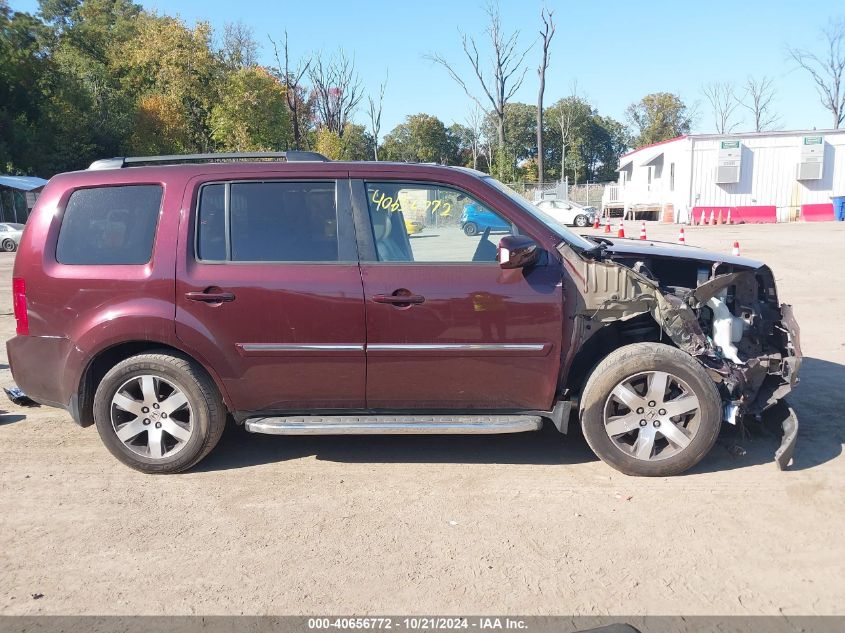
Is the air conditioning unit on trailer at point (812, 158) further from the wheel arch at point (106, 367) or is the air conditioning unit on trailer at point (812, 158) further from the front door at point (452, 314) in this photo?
the wheel arch at point (106, 367)

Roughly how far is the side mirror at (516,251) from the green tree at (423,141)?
240 feet

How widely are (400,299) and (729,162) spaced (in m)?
33.0

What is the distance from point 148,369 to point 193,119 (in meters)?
44.4

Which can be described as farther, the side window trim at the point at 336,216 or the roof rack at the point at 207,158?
the roof rack at the point at 207,158

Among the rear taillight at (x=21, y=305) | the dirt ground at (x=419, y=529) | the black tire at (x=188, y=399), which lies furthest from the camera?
the rear taillight at (x=21, y=305)

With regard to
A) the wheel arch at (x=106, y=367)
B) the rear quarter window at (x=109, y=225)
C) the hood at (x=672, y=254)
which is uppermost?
the rear quarter window at (x=109, y=225)

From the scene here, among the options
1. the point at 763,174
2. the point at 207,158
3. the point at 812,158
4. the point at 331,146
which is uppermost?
the point at 331,146

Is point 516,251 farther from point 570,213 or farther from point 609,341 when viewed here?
point 570,213

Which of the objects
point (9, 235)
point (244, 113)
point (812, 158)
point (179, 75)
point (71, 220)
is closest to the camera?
point (71, 220)

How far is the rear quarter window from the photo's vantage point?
4.23 m

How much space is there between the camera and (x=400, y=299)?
404 cm

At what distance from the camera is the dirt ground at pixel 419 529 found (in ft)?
9.78

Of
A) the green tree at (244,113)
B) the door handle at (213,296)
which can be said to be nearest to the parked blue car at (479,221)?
the door handle at (213,296)

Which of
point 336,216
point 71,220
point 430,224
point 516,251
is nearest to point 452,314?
point 516,251
